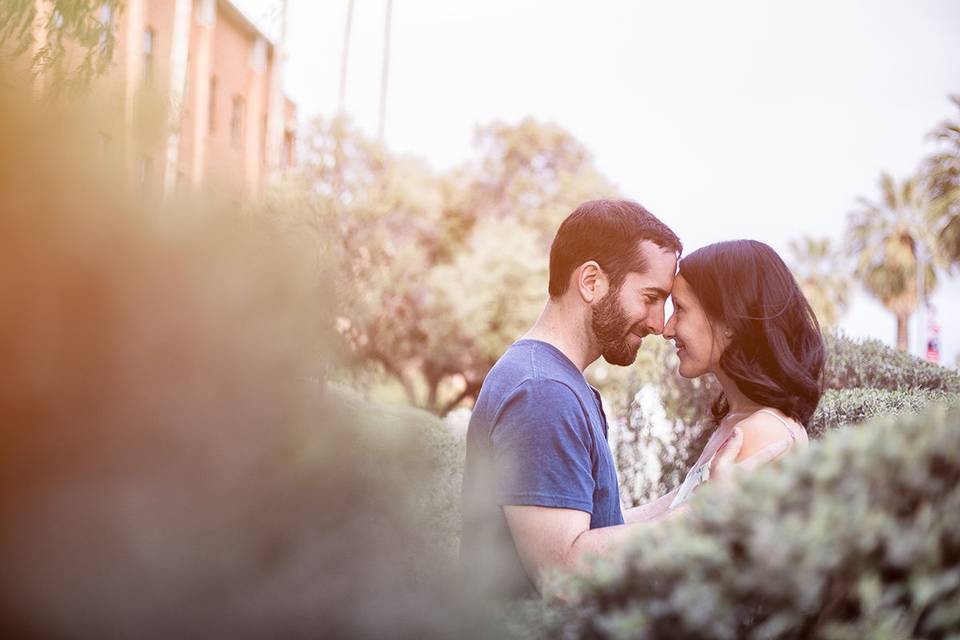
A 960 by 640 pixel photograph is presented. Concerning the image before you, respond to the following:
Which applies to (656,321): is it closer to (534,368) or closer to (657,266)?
(657,266)

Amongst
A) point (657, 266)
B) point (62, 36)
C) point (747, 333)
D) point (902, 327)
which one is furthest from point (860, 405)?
point (902, 327)

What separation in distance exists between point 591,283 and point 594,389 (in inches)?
15.1

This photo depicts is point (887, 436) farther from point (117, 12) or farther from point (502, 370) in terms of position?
point (117, 12)

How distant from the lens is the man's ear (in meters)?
3.26

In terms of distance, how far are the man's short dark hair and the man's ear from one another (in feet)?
0.07

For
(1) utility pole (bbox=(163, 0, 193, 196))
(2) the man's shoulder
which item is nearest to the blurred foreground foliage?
(1) utility pole (bbox=(163, 0, 193, 196))

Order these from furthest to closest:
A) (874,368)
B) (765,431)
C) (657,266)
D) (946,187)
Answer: (946,187) < (874,368) < (657,266) < (765,431)

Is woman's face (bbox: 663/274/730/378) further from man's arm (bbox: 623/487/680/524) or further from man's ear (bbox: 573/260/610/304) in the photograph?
man's arm (bbox: 623/487/680/524)

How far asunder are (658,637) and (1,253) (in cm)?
233

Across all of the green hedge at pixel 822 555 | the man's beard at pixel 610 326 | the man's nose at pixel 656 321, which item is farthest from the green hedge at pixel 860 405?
the green hedge at pixel 822 555

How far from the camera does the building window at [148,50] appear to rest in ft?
15.8

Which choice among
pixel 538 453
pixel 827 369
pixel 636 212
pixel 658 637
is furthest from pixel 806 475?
pixel 827 369

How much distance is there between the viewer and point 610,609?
1.65 metres

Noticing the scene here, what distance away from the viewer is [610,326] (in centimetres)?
327
